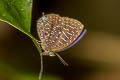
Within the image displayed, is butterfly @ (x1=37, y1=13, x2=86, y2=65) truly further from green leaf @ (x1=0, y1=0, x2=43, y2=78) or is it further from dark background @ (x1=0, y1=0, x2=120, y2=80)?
dark background @ (x1=0, y1=0, x2=120, y2=80)

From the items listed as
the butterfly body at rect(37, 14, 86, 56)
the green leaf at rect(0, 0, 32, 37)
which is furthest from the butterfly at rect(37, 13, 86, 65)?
the green leaf at rect(0, 0, 32, 37)

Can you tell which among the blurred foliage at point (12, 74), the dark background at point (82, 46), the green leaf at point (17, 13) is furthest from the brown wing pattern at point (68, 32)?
the dark background at point (82, 46)

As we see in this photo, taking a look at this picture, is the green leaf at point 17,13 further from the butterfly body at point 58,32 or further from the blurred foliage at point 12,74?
the blurred foliage at point 12,74

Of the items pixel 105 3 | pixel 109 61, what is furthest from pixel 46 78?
pixel 105 3

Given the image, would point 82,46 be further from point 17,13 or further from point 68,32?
point 17,13

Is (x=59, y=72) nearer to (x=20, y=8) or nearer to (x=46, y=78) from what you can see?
(x=46, y=78)

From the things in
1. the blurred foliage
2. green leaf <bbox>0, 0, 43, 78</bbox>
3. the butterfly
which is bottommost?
the blurred foliage
